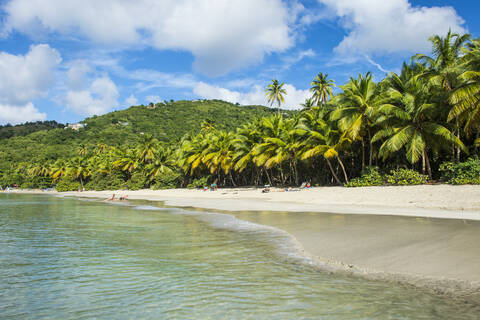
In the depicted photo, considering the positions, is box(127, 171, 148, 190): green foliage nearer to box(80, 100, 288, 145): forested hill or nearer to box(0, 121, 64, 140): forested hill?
box(80, 100, 288, 145): forested hill

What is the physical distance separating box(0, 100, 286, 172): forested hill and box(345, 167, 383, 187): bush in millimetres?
59911

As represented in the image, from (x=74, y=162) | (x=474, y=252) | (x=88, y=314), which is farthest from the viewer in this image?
(x=74, y=162)

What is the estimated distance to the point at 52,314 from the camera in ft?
15.8

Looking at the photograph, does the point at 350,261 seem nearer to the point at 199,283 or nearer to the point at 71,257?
the point at 199,283

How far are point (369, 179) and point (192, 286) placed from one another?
19.1 metres

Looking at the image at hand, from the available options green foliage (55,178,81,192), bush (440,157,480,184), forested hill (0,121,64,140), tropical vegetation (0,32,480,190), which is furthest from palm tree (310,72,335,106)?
forested hill (0,121,64,140)

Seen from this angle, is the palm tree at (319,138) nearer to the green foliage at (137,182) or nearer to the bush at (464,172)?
the bush at (464,172)

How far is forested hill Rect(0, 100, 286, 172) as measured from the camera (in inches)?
3536

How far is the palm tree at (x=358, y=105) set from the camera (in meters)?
21.7

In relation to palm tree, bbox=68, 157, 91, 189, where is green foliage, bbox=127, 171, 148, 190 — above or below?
below

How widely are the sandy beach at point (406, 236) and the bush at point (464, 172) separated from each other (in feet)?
3.04

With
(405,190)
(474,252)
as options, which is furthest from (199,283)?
(405,190)

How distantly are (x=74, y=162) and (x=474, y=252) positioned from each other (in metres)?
70.7

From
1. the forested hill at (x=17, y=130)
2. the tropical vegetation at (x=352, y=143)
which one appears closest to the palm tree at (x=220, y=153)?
the tropical vegetation at (x=352, y=143)
